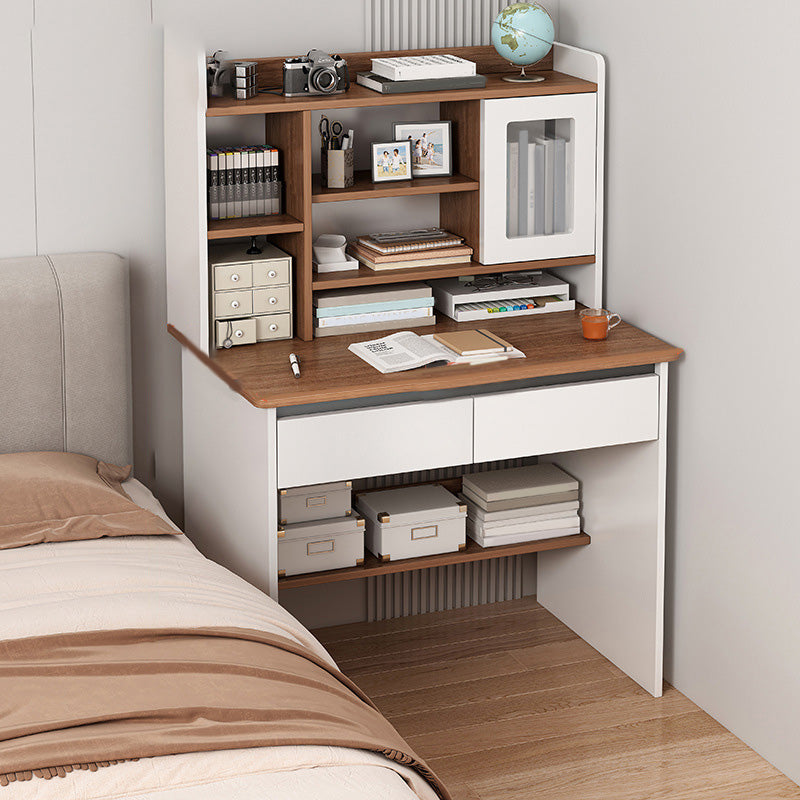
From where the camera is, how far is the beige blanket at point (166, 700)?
1.82m

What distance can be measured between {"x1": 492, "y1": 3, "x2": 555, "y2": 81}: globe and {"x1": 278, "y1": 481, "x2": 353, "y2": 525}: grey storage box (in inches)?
41.7

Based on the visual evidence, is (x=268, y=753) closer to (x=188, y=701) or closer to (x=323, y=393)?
(x=188, y=701)

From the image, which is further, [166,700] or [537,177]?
[537,177]

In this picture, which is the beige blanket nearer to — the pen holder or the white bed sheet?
the white bed sheet

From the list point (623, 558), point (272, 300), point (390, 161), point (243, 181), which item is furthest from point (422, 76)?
point (623, 558)

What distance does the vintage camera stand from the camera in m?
2.84

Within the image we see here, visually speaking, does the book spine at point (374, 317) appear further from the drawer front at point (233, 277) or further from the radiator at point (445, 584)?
the radiator at point (445, 584)

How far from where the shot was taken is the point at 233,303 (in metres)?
2.87

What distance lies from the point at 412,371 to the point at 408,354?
0.21 ft

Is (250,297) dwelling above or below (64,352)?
above

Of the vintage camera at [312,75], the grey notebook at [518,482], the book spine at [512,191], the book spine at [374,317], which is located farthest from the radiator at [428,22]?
the grey notebook at [518,482]

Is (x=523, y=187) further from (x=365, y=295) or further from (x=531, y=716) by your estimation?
(x=531, y=716)

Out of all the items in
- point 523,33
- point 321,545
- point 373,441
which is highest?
point 523,33

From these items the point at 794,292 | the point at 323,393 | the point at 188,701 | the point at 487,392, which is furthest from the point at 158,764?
the point at 794,292
